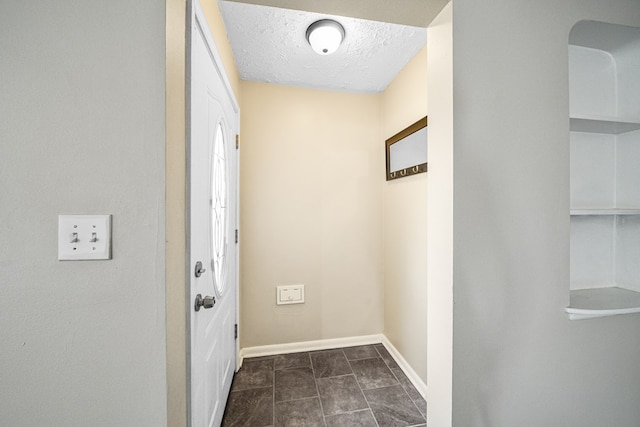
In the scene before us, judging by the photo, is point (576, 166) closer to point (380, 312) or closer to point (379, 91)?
point (379, 91)

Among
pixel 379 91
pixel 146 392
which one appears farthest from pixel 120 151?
pixel 379 91

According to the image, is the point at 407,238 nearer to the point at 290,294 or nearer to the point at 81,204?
the point at 290,294

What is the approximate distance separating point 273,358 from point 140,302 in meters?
1.80

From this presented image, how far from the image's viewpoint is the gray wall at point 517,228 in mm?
961

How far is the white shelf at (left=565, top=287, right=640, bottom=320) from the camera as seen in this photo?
1.03 m

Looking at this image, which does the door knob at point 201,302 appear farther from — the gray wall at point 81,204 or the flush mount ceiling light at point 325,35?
the flush mount ceiling light at point 325,35

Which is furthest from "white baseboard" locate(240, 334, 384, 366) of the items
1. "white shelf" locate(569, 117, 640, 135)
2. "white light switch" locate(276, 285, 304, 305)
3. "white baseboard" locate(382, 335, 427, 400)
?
"white shelf" locate(569, 117, 640, 135)

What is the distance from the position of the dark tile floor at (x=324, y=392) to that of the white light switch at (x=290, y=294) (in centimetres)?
47

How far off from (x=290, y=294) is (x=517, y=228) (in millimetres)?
1780

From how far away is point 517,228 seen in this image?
3.34 ft

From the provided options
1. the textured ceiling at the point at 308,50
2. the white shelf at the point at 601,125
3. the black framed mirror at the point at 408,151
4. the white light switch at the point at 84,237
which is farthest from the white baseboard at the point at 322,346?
the textured ceiling at the point at 308,50

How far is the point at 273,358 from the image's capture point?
7.09 feet

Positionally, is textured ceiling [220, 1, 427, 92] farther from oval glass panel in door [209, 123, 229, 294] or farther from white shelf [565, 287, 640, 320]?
white shelf [565, 287, 640, 320]

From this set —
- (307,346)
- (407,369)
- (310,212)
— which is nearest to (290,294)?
(307,346)
